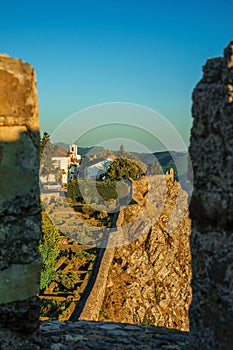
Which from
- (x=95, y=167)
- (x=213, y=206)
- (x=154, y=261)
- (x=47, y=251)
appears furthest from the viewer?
(x=95, y=167)

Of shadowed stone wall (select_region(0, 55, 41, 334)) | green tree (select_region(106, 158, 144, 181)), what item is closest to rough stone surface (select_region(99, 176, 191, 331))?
shadowed stone wall (select_region(0, 55, 41, 334))

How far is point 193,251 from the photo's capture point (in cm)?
289

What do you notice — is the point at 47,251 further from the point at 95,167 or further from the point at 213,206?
the point at 95,167

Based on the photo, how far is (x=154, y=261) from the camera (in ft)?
42.1

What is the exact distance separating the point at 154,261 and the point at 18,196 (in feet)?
33.1

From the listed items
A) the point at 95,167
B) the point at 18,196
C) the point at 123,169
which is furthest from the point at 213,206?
the point at 95,167

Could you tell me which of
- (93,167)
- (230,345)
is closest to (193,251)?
(230,345)

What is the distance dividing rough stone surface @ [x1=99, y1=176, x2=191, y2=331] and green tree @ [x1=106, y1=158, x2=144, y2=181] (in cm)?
1981

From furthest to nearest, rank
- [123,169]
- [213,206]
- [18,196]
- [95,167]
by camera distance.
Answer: [95,167] → [123,169] → [18,196] → [213,206]

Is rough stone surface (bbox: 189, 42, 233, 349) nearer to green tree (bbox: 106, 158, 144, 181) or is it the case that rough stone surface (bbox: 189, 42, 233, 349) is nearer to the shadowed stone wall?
the shadowed stone wall

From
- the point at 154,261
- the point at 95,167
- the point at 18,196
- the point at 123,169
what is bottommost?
the point at 154,261

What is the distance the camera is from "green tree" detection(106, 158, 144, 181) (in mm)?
34031

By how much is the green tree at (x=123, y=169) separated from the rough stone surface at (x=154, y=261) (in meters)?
19.8

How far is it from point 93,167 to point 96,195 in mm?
22528
